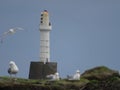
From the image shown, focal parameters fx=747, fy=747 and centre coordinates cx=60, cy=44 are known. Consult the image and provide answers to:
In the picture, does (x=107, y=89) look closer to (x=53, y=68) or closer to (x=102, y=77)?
(x=102, y=77)

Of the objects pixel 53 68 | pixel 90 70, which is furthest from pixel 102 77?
pixel 53 68

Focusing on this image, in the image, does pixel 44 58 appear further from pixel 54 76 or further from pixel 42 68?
pixel 54 76

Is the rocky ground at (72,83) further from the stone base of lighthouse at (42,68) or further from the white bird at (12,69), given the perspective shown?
the stone base of lighthouse at (42,68)

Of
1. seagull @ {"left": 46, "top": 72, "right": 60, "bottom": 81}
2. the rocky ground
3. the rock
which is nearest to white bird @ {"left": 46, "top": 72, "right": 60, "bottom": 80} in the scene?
seagull @ {"left": 46, "top": 72, "right": 60, "bottom": 81}

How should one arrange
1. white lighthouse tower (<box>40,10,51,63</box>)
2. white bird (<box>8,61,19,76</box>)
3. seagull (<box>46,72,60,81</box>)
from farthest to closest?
white lighthouse tower (<box>40,10,51,63</box>), seagull (<box>46,72,60,81</box>), white bird (<box>8,61,19,76</box>)

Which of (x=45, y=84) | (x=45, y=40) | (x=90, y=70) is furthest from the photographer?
(x=45, y=40)

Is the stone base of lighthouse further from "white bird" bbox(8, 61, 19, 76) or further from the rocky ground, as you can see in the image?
"white bird" bbox(8, 61, 19, 76)

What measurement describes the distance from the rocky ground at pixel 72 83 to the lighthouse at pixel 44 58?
23.1ft

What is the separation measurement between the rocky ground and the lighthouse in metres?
7.04

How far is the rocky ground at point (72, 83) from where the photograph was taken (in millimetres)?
70312

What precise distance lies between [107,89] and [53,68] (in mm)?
10883

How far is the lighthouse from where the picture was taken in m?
80.9

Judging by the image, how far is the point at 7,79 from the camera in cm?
7112

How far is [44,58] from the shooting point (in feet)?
269
